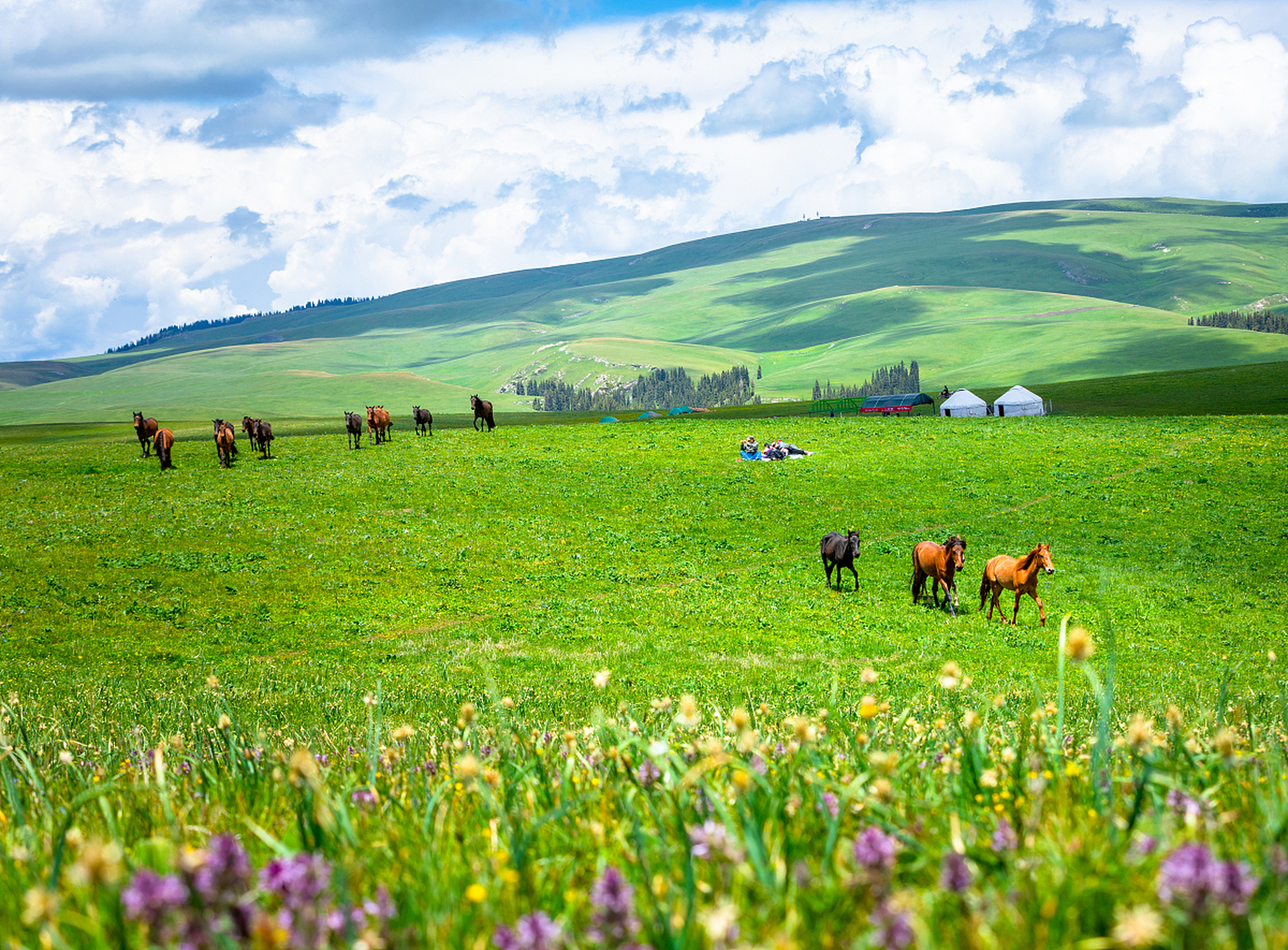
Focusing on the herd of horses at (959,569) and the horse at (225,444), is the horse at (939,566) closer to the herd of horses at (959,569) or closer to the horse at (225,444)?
the herd of horses at (959,569)

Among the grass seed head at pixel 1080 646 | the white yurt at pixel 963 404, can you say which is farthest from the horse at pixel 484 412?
the white yurt at pixel 963 404

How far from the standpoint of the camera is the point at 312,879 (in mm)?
1938

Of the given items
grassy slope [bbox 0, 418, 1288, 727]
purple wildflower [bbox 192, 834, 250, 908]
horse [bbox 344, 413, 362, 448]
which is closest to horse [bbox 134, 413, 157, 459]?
grassy slope [bbox 0, 418, 1288, 727]

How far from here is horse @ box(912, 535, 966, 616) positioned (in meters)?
25.2

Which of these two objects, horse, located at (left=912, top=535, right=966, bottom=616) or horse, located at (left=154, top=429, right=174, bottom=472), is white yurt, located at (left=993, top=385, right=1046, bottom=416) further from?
horse, located at (left=154, top=429, right=174, bottom=472)

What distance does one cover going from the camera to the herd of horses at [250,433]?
4944cm

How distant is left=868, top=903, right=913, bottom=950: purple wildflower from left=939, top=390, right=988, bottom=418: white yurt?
117 m

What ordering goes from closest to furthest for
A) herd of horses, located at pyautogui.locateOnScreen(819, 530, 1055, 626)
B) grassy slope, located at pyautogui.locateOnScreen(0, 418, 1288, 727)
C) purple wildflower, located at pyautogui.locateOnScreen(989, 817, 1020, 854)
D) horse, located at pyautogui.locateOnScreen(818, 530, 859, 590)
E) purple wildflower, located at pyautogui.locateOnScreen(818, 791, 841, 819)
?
purple wildflower, located at pyautogui.locateOnScreen(989, 817, 1020, 854) → purple wildflower, located at pyautogui.locateOnScreen(818, 791, 841, 819) → grassy slope, located at pyautogui.locateOnScreen(0, 418, 1288, 727) → herd of horses, located at pyautogui.locateOnScreen(819, 530, 1055, 626) → horse, located at pyautogui.locateOnScreen(818, 530, 859, 590)

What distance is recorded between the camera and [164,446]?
1933 inches

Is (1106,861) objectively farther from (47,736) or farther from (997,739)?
(47,736)

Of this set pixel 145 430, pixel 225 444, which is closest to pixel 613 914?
pixel 225 444

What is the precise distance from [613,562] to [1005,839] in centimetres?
3189

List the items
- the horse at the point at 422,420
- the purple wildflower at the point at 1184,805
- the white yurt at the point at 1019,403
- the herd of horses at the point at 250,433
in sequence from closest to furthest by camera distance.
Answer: the purple wildflower at the point at 1184,805, the herd of horses at the point at 250,433, the horse at the point at 422,420, the white yurt at the point at 1019,403

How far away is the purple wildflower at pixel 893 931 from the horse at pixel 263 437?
55967 millimetres
